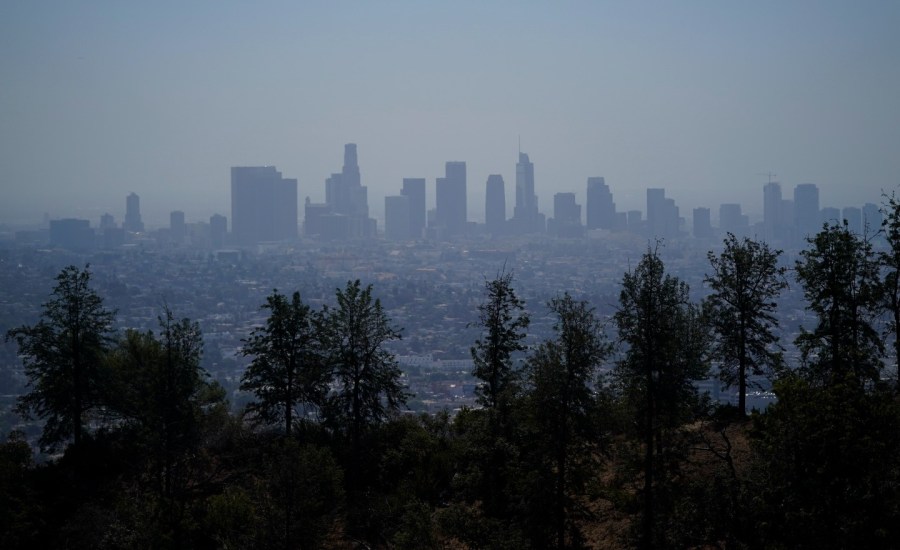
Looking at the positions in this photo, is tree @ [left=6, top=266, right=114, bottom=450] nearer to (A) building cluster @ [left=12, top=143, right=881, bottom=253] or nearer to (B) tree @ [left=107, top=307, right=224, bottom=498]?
(B) tree @ [left=107, top=307, right=224, bottom=498]

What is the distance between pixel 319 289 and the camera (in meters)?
95.2

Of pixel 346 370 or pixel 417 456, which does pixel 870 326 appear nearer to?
pixel 417 456

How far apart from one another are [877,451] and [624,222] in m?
145

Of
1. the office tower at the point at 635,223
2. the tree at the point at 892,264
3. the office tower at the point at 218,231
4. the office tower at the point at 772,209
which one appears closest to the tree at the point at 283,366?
the tree at the point at 892,264

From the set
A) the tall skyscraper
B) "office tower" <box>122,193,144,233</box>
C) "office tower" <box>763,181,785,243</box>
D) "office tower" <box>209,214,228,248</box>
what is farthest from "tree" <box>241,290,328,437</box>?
"office tower" <box>122,193,144,233</box>

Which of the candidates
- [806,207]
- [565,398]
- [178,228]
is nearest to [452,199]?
[178,228]

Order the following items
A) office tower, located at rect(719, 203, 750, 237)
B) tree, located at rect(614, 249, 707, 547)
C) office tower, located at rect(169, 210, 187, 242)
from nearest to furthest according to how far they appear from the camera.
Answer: tree, located at rect(614, 249, 707, 547) → office tower, located at rect(719, 203, 750, 237) → office tower, located at rect(169, 210, 187, 242)

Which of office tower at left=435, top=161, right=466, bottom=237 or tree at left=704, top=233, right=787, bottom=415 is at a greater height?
office tower at left=435, top=161, right=466, bottom=237

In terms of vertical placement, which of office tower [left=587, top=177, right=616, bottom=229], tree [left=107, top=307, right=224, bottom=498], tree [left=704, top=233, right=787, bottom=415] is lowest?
tree [left=107, top=307, right=224, bottom=498]

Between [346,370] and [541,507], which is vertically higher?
[346,370]

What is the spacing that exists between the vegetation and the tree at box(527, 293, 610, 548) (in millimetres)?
34

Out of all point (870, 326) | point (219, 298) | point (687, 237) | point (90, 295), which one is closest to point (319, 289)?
point (219, 298)

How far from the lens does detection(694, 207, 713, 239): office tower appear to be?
128m

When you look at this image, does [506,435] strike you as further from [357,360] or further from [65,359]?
[65,359]
